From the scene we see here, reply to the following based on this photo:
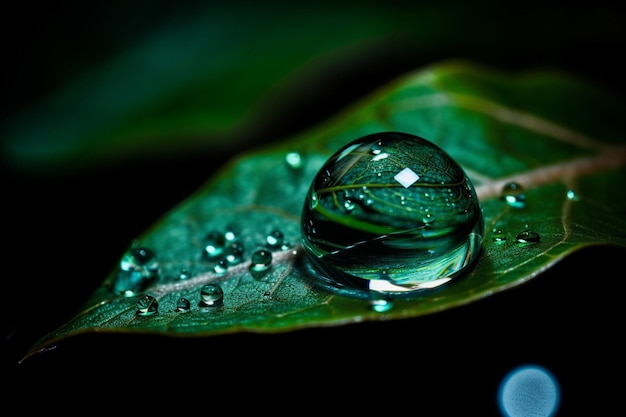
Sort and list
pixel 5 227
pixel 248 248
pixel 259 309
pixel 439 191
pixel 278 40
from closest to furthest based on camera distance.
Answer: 1. pixel 259 309
2. pixel 439 191
3. pixel 248 248
4. pixel 5 227
5. pixel 278 40

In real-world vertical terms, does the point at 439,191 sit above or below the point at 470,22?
below

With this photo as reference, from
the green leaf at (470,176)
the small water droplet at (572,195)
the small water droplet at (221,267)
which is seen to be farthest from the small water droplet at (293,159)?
the small water droplet at (572,195)

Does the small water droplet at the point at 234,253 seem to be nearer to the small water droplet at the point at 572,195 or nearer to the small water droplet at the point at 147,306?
the small water droplet at the point at 147,306

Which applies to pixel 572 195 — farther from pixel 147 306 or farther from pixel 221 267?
pixel 147 306

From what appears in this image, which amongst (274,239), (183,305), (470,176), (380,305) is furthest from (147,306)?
(470,176)

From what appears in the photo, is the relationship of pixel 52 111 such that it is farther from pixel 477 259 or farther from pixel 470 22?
pixel 477 259

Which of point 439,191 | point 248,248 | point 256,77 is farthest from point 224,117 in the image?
point 439,191
